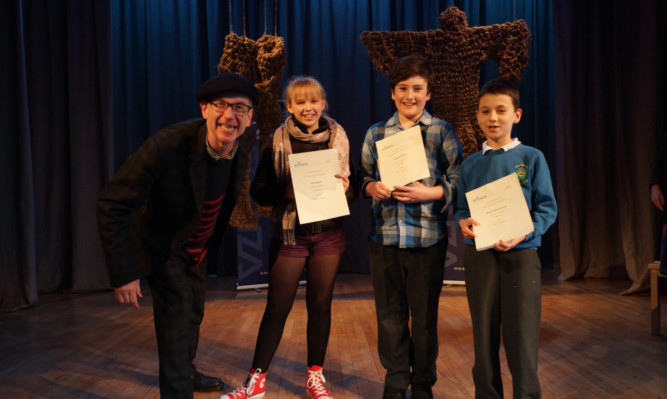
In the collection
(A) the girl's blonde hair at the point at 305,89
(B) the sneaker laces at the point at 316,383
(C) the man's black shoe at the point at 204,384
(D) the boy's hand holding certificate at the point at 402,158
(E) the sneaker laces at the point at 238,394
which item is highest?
(A) the girl's blonde hair at the point at 305,89

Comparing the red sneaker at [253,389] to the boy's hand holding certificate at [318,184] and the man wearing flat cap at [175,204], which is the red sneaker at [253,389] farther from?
the boy's hand holding certificate at [318,184]

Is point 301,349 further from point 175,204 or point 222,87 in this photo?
point 222,87

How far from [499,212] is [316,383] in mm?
1068

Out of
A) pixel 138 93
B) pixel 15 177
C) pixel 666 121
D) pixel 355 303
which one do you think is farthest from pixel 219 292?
pixel 666 121

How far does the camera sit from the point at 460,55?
3367 mm

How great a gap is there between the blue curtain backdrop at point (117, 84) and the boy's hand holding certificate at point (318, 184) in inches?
121

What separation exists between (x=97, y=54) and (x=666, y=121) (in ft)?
16.9

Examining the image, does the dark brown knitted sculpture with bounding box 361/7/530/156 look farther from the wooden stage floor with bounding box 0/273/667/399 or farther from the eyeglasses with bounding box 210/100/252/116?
the eyeglasses with bounding box 210/100/252/116

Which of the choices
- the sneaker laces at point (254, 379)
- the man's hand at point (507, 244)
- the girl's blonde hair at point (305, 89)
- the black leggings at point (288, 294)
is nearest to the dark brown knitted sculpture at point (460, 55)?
the girl's blonde hair at point (305, 89)

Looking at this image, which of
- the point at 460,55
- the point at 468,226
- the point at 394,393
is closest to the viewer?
the point at 468,226

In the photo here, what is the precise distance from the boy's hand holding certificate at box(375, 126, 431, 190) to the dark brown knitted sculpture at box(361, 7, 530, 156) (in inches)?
54.4

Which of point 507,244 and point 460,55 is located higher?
point 460,55

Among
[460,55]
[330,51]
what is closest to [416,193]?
[460,55]

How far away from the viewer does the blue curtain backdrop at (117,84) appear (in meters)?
4.35
